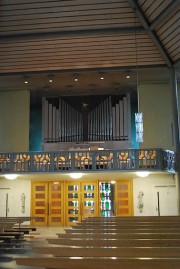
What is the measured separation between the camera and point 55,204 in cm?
1527

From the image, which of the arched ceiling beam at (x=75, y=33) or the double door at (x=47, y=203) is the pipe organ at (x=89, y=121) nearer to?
the double door at (x=47, y=203)

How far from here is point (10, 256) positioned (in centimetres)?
780

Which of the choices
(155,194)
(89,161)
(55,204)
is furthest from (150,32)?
(55,204)

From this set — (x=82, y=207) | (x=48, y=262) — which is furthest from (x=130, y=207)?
(x=48, y=262)

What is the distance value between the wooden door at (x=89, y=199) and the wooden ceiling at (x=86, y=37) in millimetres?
4588

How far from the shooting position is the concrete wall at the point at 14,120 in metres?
16.0

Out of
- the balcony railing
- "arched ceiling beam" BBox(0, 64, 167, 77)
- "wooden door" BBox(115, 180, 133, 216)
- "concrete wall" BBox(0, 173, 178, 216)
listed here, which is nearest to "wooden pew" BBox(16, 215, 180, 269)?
the balcony railing

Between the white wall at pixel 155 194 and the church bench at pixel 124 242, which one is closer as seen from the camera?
the church bench at pixel 124 242

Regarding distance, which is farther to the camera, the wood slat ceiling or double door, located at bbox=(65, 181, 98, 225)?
double door, located at bbox=(65, 181, 98, 225)

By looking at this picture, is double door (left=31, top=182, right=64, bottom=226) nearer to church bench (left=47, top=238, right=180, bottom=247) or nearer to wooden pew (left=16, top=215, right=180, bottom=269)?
wooden pew (left=16, top=215, right=180, bottom=269)

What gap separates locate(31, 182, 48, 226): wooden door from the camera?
49.9 ft

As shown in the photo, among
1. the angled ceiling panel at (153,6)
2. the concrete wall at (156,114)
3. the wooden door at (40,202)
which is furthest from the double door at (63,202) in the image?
the angled ceiling panel at (153,6)

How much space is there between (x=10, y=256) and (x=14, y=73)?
819 cm

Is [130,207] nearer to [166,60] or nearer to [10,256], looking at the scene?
[166,60]
